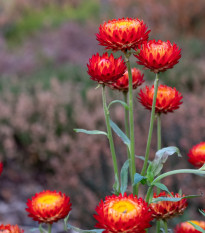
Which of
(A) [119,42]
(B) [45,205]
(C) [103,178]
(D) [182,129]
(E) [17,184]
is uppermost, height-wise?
(A) [119,42]

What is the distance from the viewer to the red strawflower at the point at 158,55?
1210mm

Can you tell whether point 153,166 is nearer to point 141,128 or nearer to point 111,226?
point 111,226

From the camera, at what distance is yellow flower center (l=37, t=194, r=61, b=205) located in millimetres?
1218

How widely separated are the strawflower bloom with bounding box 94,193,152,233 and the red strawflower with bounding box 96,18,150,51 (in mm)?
429

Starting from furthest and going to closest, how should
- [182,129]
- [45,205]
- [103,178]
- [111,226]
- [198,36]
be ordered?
1. [198,36]
2. [182,129]
3. [103,178]
4. [45,205]
5. [111,226]

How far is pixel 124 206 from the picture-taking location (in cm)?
102

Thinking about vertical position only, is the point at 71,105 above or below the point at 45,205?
below

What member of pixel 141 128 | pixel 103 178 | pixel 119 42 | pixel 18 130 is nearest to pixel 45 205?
pixel 119 42

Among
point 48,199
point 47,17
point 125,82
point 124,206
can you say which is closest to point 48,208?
point 48,199

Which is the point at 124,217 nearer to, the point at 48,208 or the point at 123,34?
the point at 48,208

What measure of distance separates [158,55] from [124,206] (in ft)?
1.38

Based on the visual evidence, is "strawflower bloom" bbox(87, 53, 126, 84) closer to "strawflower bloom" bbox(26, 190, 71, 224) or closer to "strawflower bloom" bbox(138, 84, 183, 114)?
"strawflower bloom" bbox(138, 84, 183, 114)

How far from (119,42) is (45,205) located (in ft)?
1.56

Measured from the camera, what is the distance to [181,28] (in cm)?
1019
